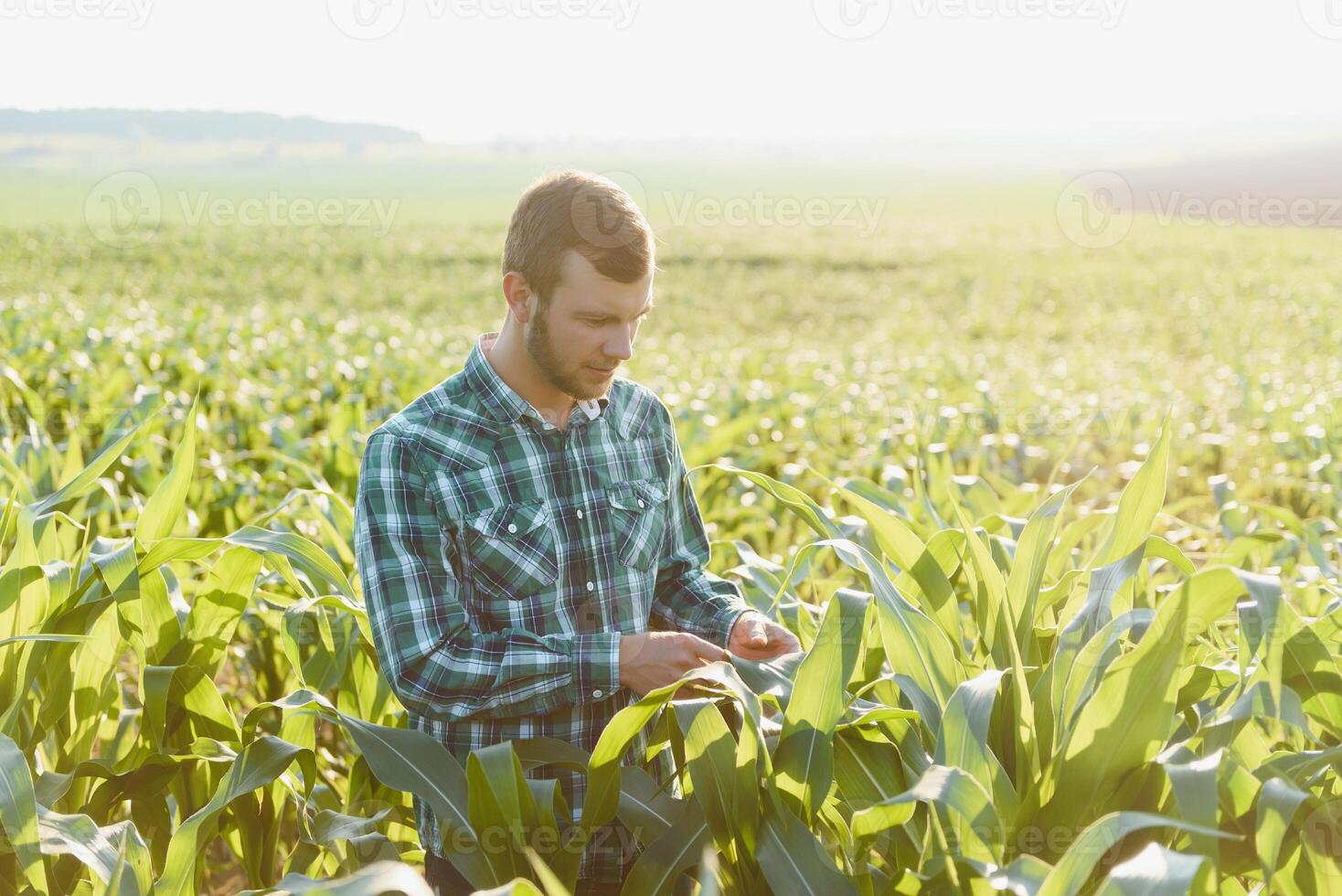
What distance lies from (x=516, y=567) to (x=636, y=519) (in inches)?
10.3

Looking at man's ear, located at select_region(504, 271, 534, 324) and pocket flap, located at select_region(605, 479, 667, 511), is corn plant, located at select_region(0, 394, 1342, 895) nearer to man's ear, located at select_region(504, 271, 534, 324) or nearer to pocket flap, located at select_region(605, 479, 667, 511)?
pocket flap, located at select_region(605, 479, 667, 511)

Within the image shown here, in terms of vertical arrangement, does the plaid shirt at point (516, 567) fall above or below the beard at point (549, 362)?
below

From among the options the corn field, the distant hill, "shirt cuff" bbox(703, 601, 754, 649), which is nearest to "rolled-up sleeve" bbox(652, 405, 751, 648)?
"shirt cuff" bbox(703, 601, 754, 649)

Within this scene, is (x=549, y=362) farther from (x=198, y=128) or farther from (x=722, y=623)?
(x=198, y=128)

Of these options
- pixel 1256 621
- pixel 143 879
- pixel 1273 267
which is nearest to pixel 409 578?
pixel 143 879

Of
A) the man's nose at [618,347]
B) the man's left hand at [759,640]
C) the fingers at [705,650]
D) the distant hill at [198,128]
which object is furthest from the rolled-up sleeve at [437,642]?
the distant hill at [198,128]

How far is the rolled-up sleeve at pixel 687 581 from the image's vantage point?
197 centimetres

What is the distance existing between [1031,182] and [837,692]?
6577cm

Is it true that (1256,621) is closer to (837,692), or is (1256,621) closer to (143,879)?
(837,692)

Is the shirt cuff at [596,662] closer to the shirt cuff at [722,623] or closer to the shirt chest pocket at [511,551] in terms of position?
the shirt chest pocket at [511,551]

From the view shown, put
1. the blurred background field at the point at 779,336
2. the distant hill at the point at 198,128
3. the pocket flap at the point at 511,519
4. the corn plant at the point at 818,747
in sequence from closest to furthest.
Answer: the corn plant at the point at 818,747
the pocket flap at the point at 511,519
the blurred background field at the point at 779,336
the distant hill at the point at 198,128

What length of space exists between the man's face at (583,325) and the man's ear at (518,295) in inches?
1.2

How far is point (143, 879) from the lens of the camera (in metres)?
1.53

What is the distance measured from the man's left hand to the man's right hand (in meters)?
0.16
